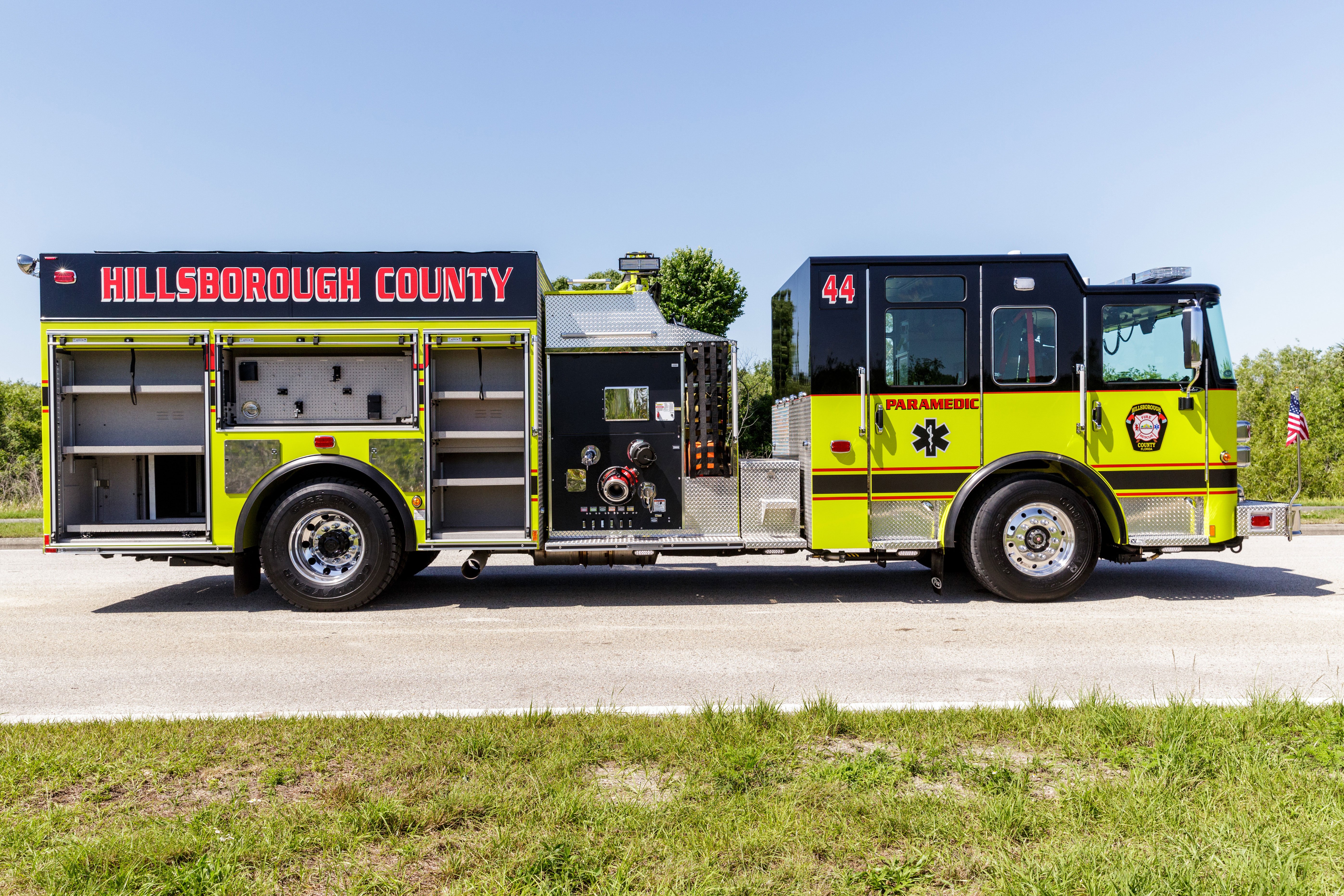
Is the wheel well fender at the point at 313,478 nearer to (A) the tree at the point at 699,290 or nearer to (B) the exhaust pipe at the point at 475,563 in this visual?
(B) the exhaust pipe at the point at 475,563

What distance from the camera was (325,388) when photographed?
26.0ft

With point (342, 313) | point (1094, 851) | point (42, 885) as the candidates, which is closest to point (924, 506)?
point (1094, 851)

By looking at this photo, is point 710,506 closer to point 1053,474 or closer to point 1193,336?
point 1053,474

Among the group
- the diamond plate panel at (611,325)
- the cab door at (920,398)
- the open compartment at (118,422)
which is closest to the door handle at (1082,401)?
the cab door at (920,398)

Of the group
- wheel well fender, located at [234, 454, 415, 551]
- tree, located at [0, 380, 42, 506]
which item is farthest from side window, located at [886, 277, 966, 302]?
tree, located at [0, 380, 42, 506]

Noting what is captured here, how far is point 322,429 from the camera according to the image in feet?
25.1

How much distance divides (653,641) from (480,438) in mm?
2696

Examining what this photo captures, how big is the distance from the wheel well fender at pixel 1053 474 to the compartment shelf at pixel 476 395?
413cm

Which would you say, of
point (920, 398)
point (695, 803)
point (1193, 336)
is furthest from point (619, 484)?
point (1193, 336)

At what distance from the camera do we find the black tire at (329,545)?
24.8 feet

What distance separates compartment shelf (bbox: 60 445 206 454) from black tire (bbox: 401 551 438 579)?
2.19 meters

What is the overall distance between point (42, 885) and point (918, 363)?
7020 mm

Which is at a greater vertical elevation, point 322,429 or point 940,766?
point 322,429

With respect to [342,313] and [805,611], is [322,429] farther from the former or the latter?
[805,611]
